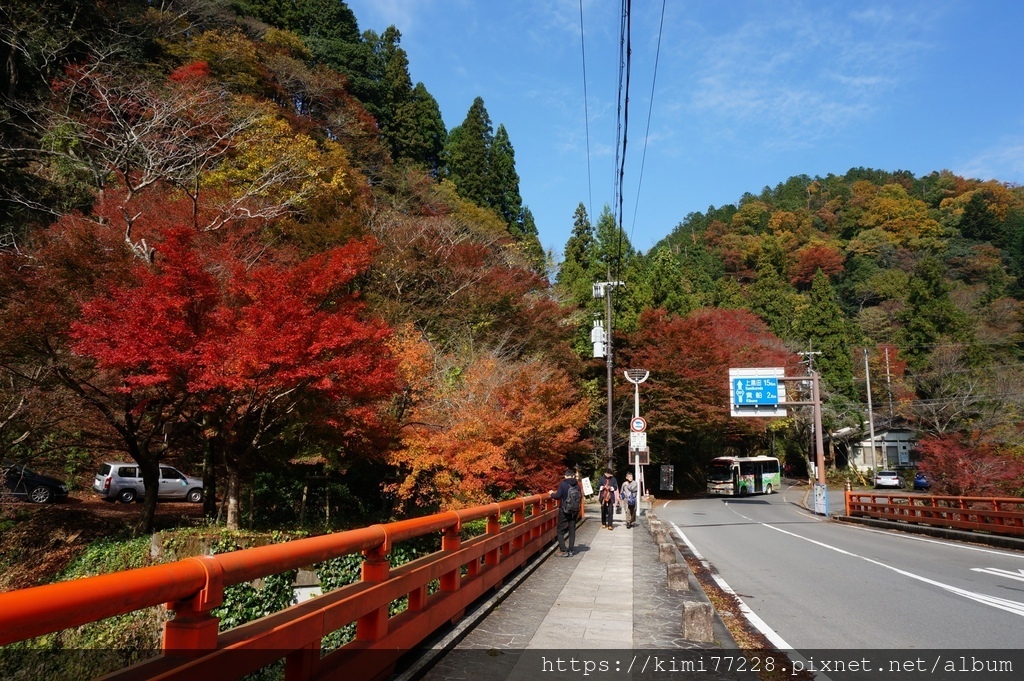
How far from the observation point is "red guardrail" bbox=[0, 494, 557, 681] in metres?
2.23

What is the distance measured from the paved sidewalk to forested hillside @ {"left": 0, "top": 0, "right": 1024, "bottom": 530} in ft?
18.4

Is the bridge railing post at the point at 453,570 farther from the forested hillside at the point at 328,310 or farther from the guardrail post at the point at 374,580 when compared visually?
the forested hillside at the point at 328,310

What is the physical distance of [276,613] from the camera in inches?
142

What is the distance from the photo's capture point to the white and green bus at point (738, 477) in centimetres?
4675

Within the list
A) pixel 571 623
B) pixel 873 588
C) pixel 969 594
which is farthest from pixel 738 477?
pixel 571 623

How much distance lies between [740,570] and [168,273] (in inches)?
472

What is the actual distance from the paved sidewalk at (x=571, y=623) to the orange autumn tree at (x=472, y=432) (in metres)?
4.86

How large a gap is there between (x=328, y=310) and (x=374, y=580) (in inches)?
467

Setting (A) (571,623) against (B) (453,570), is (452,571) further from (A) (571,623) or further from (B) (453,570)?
(A) (571,623)

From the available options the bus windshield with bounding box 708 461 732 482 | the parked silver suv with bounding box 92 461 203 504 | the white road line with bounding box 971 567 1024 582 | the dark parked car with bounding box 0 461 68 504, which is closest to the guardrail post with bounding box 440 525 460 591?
the white road line with bounding box 971 567 1024 582

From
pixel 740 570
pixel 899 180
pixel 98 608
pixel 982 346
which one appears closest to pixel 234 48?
pixel 740 570

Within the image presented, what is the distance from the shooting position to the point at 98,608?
2312 millimetres

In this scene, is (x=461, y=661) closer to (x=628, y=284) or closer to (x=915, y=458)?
(x=628, y=284)

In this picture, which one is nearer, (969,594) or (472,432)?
(969,594)
